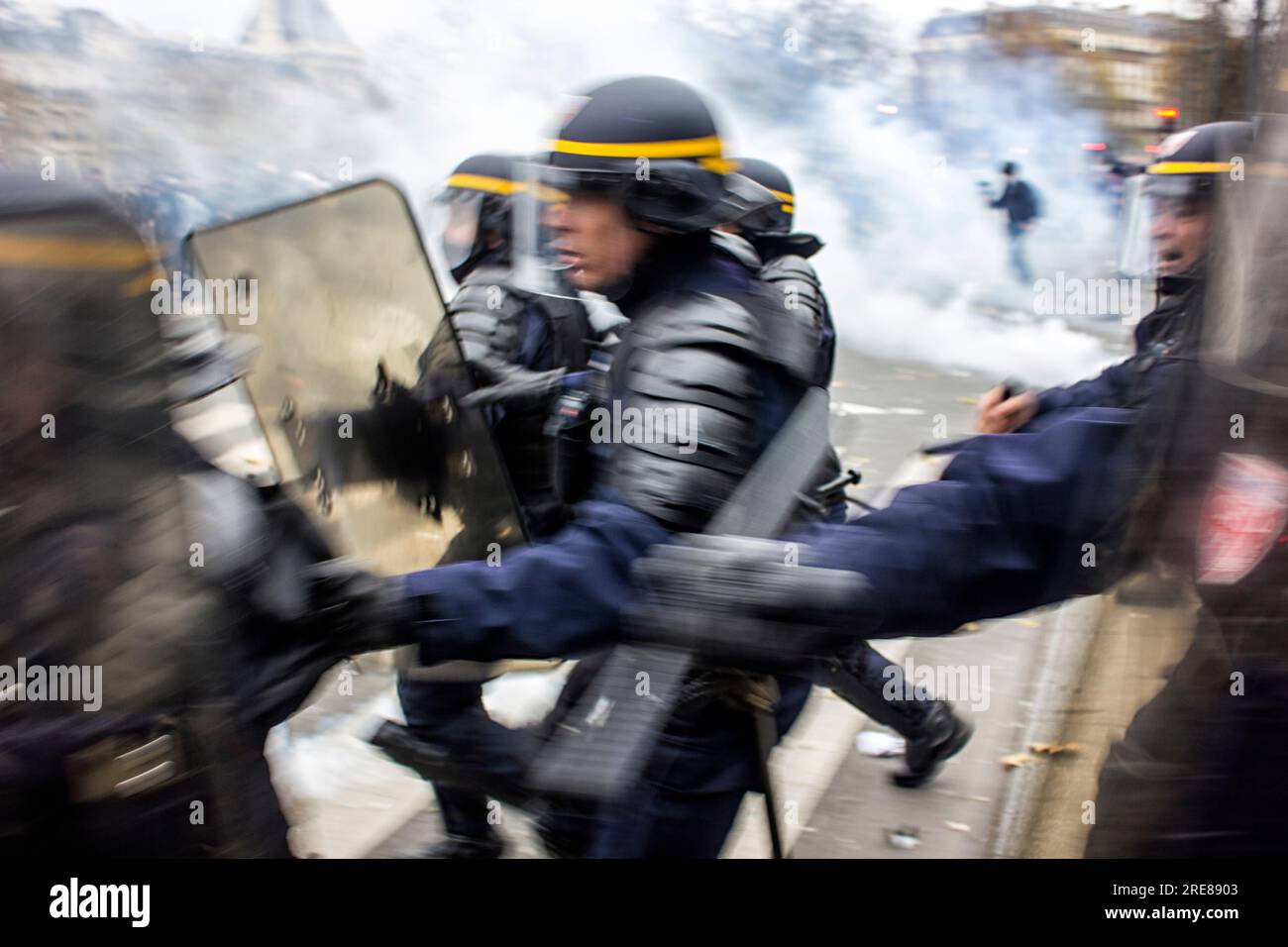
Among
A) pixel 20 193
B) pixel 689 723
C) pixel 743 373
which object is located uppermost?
pixel 20 193

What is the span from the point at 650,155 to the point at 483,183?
5.24ft

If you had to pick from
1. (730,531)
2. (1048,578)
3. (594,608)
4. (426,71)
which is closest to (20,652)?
(594,608)

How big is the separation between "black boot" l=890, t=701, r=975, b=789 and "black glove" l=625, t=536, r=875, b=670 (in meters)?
1.78

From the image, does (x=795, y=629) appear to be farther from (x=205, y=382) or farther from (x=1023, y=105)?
(x=1023, y=105)

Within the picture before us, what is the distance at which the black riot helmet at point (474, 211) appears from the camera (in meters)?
3.28

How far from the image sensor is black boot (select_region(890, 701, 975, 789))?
319 centimetres

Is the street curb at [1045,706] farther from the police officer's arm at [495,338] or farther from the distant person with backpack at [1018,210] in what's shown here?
the distant person with backpack at [1018,210]

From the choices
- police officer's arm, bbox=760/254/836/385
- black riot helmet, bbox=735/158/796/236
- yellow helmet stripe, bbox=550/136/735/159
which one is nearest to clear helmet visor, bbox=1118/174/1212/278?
police officer's arm, bbox=760/254/836/385

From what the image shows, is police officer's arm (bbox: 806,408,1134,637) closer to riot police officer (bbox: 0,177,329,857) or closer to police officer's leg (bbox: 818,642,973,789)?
riot police officer (bbox: 0,177,329,857)

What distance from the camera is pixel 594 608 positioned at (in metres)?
1.67

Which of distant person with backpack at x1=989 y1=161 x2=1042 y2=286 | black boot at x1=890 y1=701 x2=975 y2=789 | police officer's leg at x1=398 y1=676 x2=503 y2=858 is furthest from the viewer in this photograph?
distant person with backpack at x1=989 y1=161 x2=1042 y2=286

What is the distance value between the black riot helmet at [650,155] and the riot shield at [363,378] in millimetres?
423

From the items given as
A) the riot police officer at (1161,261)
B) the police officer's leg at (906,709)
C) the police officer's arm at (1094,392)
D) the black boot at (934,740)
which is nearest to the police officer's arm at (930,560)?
the riot police officer at (1161,261)

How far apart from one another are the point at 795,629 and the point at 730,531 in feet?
0.62
